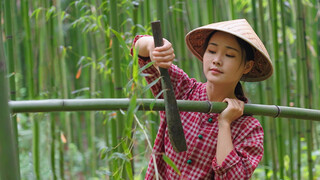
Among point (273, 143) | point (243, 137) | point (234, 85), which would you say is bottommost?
point (273, 143)

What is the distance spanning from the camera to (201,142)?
1.19m

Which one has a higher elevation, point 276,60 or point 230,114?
point 276,60

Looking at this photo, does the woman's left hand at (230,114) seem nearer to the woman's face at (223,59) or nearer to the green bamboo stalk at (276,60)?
the woman's face at (223,59)

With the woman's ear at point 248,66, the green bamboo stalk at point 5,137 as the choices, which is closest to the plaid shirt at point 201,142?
the woman's ear at point 248,66

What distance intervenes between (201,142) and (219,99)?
114 millimetres

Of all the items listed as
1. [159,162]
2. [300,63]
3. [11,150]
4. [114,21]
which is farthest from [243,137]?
[300,63]

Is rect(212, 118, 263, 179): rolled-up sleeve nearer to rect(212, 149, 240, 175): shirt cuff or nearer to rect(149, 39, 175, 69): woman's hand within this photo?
rect(212, 149, 240, 175): shirt cuff

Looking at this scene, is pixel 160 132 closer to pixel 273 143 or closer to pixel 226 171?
pixel 226 171

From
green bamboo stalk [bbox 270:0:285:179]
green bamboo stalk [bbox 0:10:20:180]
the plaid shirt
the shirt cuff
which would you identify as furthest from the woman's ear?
green bamboo stalk [bbox 0:10:20:180]

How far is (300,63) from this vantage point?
196cm

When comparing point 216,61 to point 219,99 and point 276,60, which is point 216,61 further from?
point 276,60

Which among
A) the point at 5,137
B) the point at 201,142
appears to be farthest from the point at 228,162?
the point at 5,137

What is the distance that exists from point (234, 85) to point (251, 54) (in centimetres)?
8

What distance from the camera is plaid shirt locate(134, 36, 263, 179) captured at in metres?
1.10
